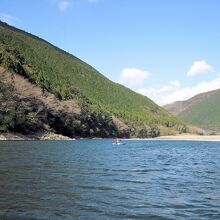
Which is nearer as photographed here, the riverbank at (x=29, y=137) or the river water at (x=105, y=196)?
the river water at (x=105, y=196)

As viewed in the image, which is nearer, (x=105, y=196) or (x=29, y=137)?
(x=105, y=196)

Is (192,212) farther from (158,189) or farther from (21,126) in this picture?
(21,126)

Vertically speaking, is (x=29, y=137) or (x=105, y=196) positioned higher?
(x=29, y=137)

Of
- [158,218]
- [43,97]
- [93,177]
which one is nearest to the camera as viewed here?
[158,218]

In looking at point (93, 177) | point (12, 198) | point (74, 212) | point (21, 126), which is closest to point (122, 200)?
point (74, 212)

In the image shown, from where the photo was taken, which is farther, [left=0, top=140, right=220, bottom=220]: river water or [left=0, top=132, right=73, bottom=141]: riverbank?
[left=0, top=132, right=73, bottom=141]: riverbank

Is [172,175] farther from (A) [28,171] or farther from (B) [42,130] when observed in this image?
(B) [42,130]

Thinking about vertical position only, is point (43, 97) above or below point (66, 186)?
above

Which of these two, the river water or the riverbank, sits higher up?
the riverbank

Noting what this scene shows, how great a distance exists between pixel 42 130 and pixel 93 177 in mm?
119445

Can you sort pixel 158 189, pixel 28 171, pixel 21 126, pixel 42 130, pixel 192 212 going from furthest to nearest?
pixel 42 130, pixel 21 126, pixel 28 171, pixel 158 189, pixel 192 212

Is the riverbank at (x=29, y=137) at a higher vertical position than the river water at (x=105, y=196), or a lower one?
higher

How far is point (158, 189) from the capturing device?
2838 cm

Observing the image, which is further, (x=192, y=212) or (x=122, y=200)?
(x=122, y=200)
